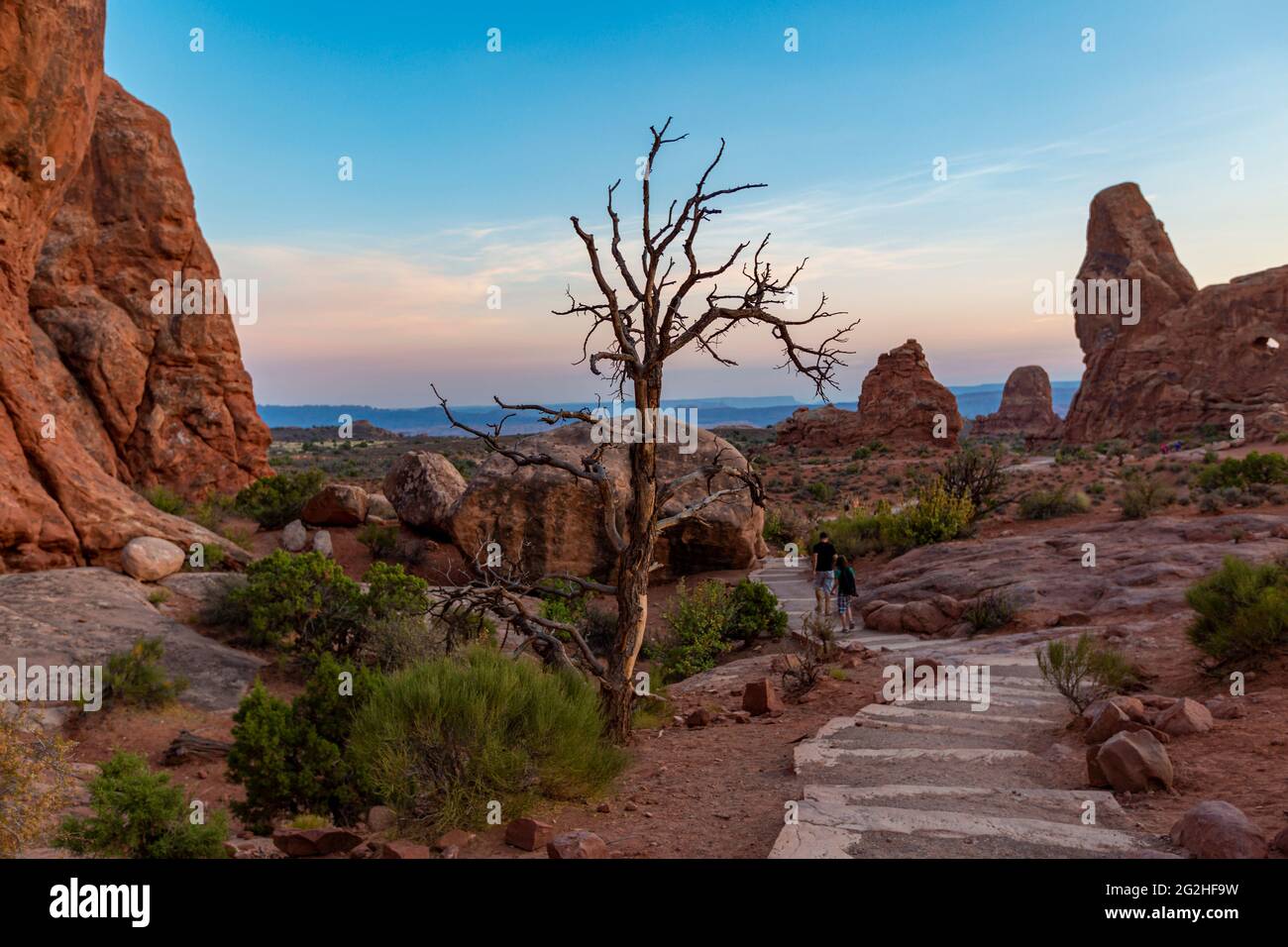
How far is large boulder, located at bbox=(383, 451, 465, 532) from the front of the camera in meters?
17.7

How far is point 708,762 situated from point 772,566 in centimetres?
1222

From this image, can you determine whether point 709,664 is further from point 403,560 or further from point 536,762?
point 403,560

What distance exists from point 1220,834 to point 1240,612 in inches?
182

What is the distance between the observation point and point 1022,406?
8288cm

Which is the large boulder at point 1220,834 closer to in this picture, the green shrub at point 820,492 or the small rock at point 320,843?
the small rock at point 320,843

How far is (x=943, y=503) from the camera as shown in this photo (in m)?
19.0

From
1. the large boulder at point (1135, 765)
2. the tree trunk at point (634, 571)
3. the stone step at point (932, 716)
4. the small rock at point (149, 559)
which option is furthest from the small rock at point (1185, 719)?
the small rock at point (149, 559)

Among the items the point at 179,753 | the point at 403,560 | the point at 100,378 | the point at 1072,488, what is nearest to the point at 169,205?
the point at 100,378

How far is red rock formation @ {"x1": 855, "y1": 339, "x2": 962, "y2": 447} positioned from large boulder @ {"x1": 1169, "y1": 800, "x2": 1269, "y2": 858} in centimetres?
4869

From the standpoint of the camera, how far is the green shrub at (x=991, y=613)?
38.5 feet

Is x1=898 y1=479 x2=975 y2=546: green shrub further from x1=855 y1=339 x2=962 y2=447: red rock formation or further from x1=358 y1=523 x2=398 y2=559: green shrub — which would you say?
x1=855 y1=339 x2=962 y2=447: red rock formation

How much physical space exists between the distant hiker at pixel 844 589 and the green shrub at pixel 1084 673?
16.5 feet

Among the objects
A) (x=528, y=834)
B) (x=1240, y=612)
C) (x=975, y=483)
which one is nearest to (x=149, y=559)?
(x=528, y=834)

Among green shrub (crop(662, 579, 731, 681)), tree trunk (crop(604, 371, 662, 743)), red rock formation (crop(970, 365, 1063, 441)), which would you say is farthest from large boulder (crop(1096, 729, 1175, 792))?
red rock formation (crop(970, 365, 1063, 441))
